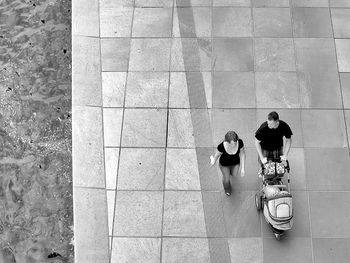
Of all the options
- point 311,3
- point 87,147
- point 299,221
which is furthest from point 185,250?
point 311,3

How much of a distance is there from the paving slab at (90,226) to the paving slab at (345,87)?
4.77 meters

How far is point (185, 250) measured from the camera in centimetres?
A: 943

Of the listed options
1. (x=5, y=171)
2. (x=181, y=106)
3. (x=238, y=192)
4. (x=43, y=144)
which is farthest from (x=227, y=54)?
(x=5, y=171)

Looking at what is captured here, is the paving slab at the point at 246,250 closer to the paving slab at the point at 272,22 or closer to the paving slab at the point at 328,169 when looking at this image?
the paving slab at the point at 328,169

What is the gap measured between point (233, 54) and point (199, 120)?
1662 mm

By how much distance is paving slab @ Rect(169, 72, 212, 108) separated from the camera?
10812mm

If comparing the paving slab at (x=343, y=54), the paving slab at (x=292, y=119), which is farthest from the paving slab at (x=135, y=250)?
the paving slab at (x=343, y=54)

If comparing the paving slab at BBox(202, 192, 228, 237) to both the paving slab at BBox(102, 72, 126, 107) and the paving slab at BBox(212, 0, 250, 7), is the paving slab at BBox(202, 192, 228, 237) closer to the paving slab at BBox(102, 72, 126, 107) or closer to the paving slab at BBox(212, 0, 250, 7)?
the paving slab at BBox(102, 72, 126, 107)

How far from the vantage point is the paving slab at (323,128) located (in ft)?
33.6

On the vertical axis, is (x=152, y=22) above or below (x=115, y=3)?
below

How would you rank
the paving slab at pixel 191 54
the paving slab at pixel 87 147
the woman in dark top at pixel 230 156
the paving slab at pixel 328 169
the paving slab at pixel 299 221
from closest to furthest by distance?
1. the woman in dark top at pixel 230 156
2. the paving slab at pixel 299 221
3. the paving slab at pixel 328 169
4. the paving slab at pixel 87 147
5. the paving slab at pixel 191 54

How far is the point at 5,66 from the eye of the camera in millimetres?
11734

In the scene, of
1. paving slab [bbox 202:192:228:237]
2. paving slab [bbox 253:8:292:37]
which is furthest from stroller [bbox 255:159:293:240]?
paving slab [bbox 253:8:292:37]

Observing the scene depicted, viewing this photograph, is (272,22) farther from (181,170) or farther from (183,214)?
(183,214)
